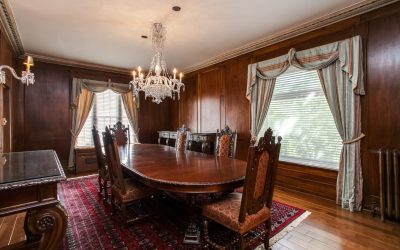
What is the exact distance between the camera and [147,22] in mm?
2979

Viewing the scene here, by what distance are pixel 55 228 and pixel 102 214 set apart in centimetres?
133

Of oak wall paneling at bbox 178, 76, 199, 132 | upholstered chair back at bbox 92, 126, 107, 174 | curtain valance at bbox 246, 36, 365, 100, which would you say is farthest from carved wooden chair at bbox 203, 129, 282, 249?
oak wall paneling at bbox 178, 76, 199, 132

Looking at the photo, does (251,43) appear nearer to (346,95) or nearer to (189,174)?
(346,95)

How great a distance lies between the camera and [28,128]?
4426 millimetres

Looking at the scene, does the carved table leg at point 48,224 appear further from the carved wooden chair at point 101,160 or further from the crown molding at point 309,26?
the crown molding at point 309,26

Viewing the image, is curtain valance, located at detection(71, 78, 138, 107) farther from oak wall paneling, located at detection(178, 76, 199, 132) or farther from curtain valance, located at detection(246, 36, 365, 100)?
curtain valance, located at detection(246, 36, 365, 100)

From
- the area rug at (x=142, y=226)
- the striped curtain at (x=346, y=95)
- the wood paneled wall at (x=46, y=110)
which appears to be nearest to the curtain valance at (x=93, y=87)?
the wood paneled wall at (x=46, y=110)

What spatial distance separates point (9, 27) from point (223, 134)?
3.53 meters

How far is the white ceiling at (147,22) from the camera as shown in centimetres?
257

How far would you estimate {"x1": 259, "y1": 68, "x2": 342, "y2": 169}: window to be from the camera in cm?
306

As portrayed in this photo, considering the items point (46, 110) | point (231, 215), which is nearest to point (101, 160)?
point (231, 215)

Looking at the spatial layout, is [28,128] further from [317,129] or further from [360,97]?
[360,97]

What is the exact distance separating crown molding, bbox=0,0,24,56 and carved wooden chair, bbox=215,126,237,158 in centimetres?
317

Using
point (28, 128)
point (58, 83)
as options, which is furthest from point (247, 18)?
point (28, 128)
